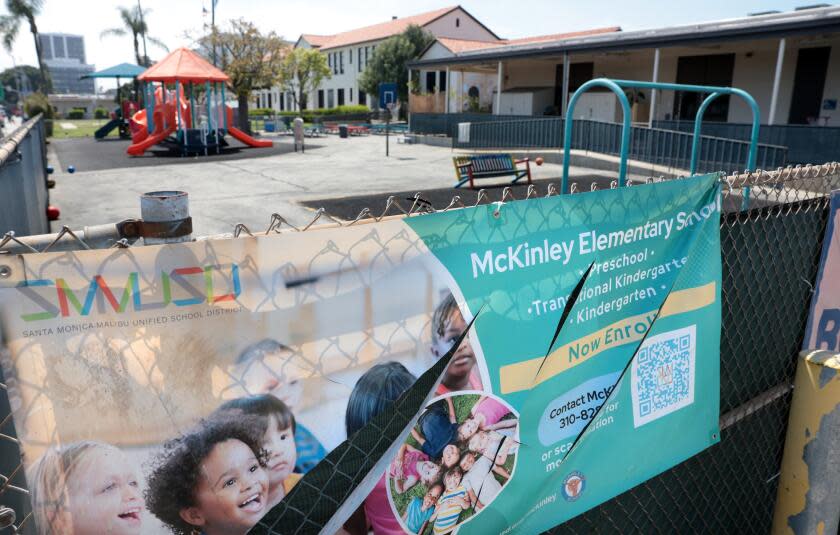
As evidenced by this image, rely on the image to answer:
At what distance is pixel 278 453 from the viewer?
56.2 inches

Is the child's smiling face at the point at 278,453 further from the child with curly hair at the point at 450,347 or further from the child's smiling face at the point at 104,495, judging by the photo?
the child with curly hair at the point at 450,347

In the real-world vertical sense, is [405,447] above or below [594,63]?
below

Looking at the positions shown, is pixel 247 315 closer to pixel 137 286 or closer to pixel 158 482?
pixel 137 286

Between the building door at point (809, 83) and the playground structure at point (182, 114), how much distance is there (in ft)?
64.2

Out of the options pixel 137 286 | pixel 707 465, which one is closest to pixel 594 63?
pixel 707 465

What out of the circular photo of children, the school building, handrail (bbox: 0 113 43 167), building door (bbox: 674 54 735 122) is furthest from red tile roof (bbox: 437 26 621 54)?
the circular photo of children

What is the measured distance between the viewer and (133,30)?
186ft

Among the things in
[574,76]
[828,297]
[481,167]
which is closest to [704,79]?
[574,76]

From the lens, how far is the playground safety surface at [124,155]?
19734mm

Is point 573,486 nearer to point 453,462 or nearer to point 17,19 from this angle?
point 453,462

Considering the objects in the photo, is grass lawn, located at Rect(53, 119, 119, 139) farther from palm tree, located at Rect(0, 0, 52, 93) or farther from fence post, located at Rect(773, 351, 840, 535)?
fence post, located at Rect(773, 351, 840, 535)

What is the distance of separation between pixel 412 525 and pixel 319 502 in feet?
1.09

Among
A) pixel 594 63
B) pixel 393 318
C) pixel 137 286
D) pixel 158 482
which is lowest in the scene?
pixel 158 482

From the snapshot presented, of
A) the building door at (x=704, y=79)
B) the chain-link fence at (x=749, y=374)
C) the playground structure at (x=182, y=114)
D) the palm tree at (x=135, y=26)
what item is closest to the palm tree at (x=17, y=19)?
the palm tree at (x=135, y=26)
